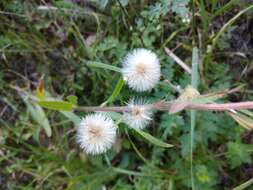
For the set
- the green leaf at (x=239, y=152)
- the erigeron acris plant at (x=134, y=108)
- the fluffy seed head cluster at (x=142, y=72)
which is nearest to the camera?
the erigeron acris plant at (x=134, y=108)

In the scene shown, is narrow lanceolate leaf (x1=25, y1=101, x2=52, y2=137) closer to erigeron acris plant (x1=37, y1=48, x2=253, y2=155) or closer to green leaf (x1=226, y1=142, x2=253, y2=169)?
erigeron acris plant (x1=37, y1=48, x2=253, y2=155)

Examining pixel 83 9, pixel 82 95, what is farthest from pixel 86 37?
pixel 82 95

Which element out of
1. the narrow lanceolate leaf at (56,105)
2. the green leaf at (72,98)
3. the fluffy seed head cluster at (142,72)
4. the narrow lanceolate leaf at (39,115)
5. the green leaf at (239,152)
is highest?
the fluffy seed head cluster at (142,72)

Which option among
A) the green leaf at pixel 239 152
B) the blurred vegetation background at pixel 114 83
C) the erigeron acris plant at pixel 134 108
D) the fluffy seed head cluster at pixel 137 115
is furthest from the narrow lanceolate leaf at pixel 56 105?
the green leaf at pixel 239 152

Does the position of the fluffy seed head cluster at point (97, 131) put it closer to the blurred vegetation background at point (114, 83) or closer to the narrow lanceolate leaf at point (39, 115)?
the blurred vegetation background at point (114, 83)

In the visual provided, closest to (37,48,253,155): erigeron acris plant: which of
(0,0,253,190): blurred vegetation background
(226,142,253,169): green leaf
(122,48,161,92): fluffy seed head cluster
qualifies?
(122,48,161,92): fluffy seed head cluster

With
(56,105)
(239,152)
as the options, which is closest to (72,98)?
(56,105)

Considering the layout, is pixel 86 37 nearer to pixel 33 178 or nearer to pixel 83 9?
pixel 83 9
